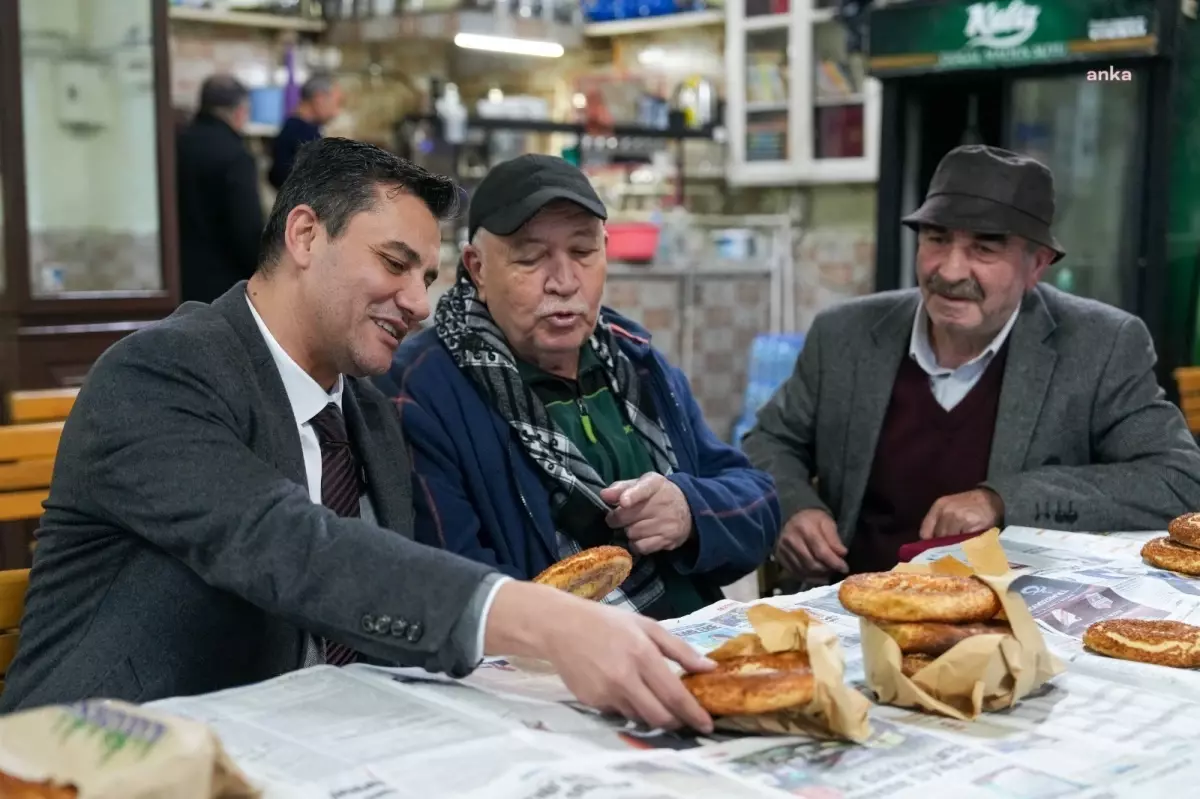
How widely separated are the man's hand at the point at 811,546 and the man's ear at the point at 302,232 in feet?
4.26

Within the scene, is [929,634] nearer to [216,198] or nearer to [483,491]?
[483,491]

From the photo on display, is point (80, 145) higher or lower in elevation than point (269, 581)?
higher

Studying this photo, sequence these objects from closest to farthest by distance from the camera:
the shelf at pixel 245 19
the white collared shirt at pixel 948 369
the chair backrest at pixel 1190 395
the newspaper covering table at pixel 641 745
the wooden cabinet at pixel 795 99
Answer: the newspaper covering table at pixel 641 745, the white collared shirt at pixel 948 369, the chair backrest at pixel 1190 395, the wooden cabinet at pixel 795 99, the shelf at pixel 245 19

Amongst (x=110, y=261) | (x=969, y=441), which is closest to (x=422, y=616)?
(x=969, y=441)

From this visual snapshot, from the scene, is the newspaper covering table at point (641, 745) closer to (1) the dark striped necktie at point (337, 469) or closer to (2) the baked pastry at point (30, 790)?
(2) the baked pastry at point (30, 790)

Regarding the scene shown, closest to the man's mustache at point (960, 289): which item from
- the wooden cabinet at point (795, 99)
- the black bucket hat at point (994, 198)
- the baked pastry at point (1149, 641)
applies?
the black bucket hat at point (994, 198)

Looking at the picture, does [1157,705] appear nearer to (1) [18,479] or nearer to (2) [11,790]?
(2) [11,790]

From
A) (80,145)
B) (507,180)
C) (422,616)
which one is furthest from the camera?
(80,145)

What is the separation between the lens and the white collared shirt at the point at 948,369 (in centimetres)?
268

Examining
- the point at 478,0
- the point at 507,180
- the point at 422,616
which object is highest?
the point at 478,0

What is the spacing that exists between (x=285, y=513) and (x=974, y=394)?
1.72 meters

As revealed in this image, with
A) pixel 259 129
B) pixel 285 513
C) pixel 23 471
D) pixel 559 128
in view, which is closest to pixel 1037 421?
pixel 285 513

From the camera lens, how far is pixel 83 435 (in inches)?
59.7

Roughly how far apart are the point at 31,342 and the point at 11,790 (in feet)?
12.9
